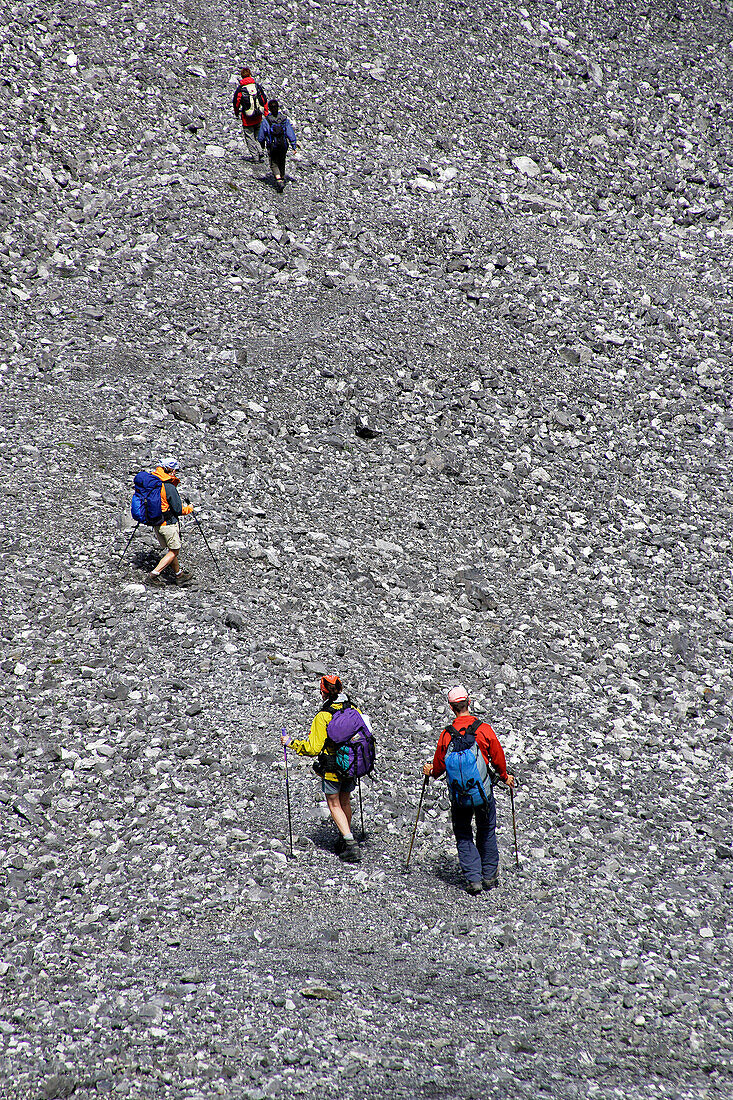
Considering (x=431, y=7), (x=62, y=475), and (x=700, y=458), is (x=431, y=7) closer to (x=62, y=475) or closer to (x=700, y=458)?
(x=700, y=458)

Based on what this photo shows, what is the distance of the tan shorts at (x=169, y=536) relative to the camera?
11773 mm

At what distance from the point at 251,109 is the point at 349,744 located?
18397 millimetres

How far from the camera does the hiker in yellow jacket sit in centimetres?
828

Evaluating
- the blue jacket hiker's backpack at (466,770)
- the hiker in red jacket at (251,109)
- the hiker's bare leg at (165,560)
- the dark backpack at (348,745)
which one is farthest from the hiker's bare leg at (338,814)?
the hiker in red jacket at (251,109)

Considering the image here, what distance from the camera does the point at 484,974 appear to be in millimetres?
7547

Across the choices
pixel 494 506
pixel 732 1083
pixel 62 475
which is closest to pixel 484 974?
pixel 732 1083

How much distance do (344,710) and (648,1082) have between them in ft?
13.3

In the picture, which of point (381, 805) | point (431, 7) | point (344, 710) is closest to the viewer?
point (344, 710)

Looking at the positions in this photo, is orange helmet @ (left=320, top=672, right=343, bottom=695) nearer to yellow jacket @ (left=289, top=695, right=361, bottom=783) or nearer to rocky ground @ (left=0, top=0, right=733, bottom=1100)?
yellow jacket @ (left=289, top=695, right=361, bottom=783)

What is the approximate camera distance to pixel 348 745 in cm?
829

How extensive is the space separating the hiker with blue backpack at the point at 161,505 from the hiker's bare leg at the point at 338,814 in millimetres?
4950

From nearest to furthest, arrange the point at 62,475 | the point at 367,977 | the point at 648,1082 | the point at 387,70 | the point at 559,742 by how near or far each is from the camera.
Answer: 1. the point at 648,1082
2. the point at 367,977
3. the point at 559,742
4. the point at 62,475
5. the point at 387,70

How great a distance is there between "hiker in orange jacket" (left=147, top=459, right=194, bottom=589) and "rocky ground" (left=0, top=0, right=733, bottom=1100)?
1.42ft

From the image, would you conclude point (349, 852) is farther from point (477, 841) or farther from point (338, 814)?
point (477, 841)
